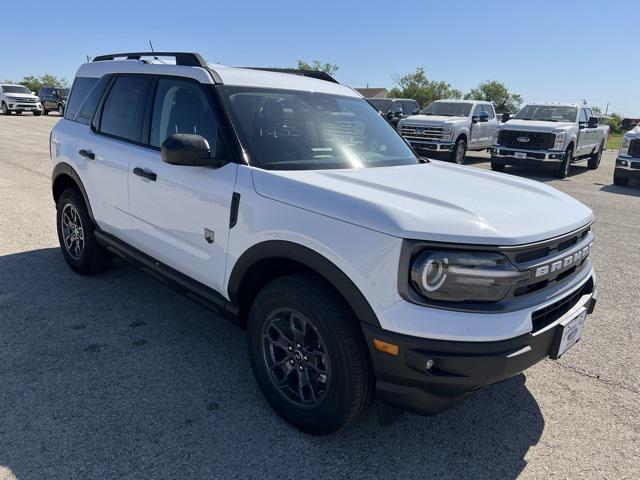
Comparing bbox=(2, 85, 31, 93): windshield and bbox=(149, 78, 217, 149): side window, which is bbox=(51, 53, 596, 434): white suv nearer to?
bbox=(149, 78, 217, 149): side window

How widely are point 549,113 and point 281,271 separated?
1393cm

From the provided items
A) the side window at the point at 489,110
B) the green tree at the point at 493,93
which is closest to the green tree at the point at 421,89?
the green tree at the point at 493,93

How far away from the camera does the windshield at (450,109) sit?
15.8 m

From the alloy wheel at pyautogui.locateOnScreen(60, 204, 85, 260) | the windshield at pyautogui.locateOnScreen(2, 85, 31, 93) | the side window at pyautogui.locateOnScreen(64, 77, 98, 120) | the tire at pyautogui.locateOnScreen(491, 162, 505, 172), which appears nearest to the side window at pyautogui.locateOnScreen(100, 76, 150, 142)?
the side window at pyautogui.locateOnScreen(64, 77, 98, 120)

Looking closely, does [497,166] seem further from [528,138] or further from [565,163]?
[565,163]

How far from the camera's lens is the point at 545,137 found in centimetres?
1298

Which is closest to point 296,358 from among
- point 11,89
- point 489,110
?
point 489,110

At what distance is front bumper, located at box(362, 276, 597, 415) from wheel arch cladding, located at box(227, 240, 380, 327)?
0.14 metres

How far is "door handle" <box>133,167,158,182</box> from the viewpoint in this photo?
133 inches

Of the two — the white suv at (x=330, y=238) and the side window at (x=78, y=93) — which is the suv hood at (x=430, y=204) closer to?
the white suv at (x=330, y=238)

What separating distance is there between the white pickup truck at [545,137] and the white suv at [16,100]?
2976 centimetres

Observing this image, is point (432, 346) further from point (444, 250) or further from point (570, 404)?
point (570, 404)

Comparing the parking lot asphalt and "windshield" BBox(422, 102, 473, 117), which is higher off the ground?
"windshield" BBox(422, 102, 473, 117)

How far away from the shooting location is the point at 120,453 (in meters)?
2.48
